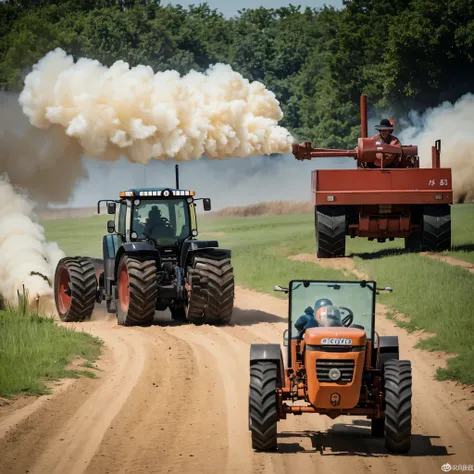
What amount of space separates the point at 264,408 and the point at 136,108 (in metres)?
16.2

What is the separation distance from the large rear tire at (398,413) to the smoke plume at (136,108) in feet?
53.2

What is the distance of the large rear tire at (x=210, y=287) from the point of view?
2195 centimetres

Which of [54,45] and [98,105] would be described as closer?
[98,105]

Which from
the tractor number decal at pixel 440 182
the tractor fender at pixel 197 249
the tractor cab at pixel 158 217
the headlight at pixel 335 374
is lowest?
the headlight at pixel 335 374

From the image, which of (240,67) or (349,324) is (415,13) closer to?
(240,67)

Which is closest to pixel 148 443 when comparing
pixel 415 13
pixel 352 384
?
pixel 352 384

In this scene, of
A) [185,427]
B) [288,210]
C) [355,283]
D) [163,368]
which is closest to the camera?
[355,283]

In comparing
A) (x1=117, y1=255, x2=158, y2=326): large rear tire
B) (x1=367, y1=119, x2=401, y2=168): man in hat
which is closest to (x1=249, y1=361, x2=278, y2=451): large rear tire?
(x1=117, y1=255, x2=158, y2=326): large rear tire

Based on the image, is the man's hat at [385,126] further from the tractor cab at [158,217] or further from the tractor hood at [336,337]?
the tractor hood at [336,337]

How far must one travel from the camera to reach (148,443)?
12766 millimetres

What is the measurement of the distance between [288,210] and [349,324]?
148ft

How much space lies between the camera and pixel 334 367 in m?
11.9

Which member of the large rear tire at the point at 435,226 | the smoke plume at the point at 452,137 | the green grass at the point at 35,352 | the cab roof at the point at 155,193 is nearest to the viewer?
the green grass at the point at 35,352

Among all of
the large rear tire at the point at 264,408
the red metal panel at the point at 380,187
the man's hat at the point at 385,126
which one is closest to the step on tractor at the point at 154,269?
the red metal panel at the point at 380,187
